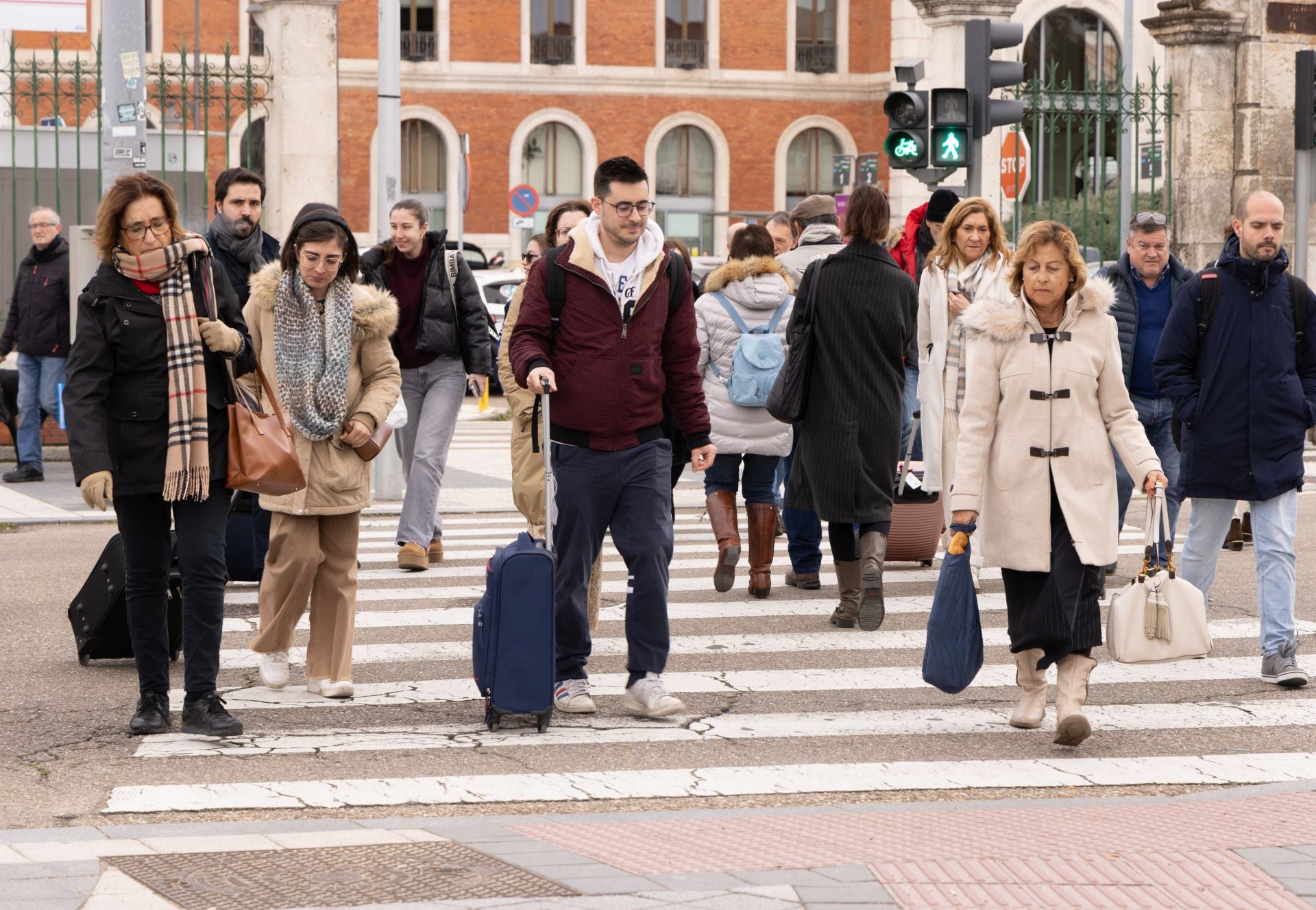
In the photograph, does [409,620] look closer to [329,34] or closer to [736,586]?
[736,586]

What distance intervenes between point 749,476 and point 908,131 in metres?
4.49

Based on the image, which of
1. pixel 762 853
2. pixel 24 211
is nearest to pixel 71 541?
pixel 24 211

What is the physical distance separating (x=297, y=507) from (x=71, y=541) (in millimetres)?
5217

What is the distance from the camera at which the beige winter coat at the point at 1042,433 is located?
6645 millimetres

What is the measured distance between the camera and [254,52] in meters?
47.2

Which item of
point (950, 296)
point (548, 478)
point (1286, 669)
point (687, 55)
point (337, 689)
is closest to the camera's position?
point (548, 478)

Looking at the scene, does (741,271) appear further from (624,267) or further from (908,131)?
(908,131)

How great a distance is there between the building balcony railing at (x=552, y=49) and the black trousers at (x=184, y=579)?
162ft

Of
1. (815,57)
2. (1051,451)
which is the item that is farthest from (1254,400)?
(815,57)

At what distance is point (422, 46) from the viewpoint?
176 feet

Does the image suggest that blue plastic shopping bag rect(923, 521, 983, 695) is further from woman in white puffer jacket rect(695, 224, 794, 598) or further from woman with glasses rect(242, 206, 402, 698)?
woman in white puffer jacket rect(695, 224, 794, 598)

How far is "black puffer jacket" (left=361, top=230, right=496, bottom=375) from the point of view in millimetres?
10266

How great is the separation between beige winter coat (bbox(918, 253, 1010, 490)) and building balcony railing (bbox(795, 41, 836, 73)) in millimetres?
48072

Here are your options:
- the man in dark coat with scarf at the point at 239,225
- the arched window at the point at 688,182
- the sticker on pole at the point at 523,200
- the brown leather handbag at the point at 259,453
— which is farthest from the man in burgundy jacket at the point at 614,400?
the arched window at the point at 688,182
